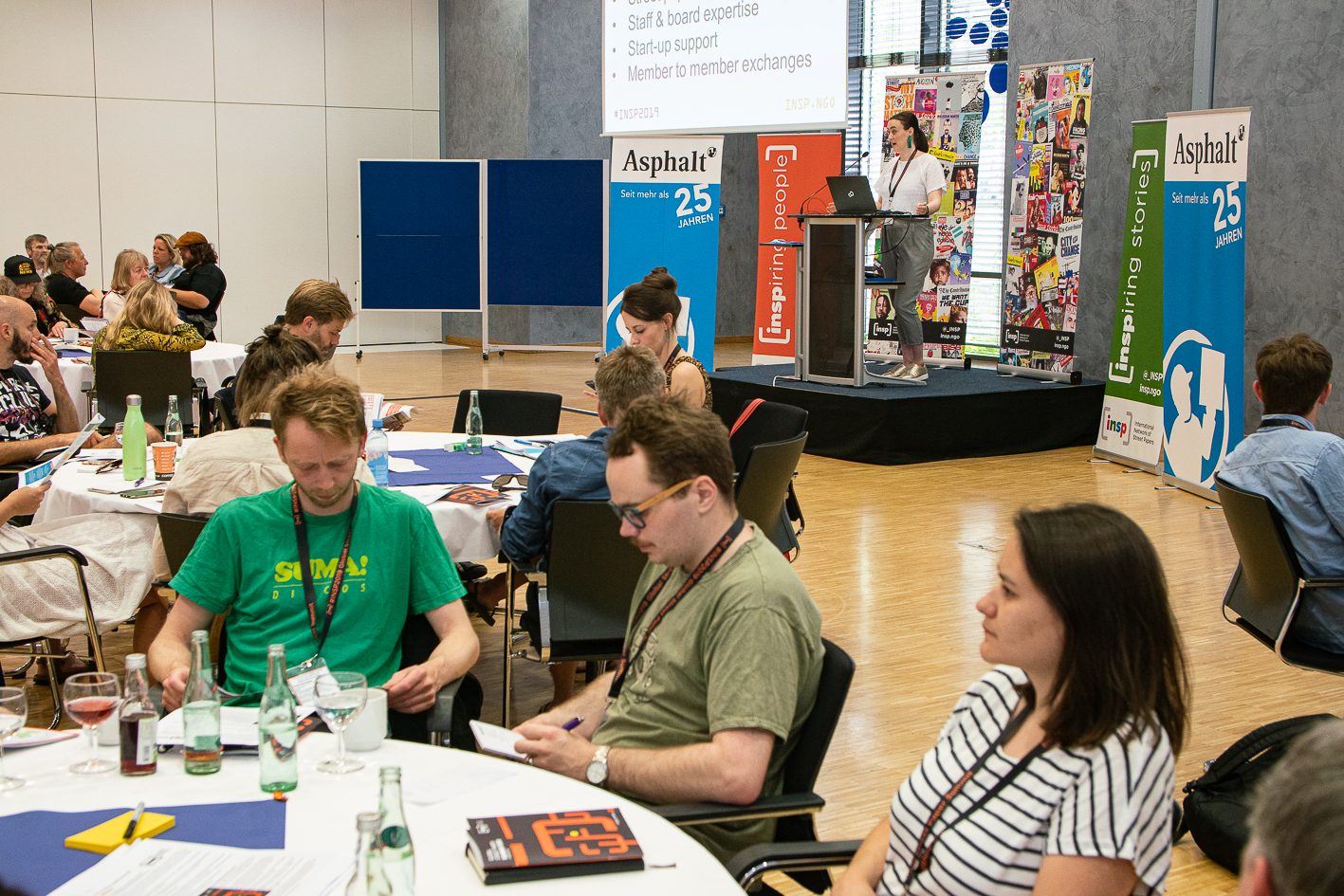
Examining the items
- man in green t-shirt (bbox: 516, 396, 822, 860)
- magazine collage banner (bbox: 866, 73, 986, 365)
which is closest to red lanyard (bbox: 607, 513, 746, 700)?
man in green t-shirt (bbox: 516, 396, 822, 860)

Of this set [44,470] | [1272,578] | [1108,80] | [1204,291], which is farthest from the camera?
[1108,80]

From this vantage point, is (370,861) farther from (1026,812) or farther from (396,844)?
(1026,812)

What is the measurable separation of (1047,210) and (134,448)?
716 cm

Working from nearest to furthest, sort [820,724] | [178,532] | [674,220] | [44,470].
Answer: [820,724] → [178,532] → [44,470] → [674,220]

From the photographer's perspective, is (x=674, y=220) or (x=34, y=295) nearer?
(x=34, y=295)

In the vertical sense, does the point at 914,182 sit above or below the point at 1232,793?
above

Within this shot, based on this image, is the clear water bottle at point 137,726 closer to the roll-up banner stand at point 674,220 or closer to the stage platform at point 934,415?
the stage platform at point 934,415

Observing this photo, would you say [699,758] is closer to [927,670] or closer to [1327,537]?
[1327,537]

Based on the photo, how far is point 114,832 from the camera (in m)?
1.58

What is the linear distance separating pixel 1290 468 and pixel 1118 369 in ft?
16.1

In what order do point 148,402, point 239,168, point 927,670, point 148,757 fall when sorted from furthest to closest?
point 239,168, point 148,402, point 927,670, point 148,757

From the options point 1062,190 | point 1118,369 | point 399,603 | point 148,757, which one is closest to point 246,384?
point 399,603

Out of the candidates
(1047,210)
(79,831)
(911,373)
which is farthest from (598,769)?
(1047,210)

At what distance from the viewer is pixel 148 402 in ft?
21.4
